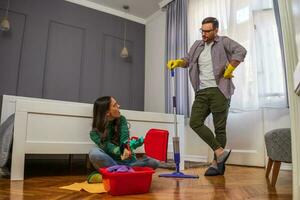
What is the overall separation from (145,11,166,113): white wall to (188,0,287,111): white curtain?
131 cm

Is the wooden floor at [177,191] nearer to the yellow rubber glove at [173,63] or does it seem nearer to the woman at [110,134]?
the woman at [110,134]

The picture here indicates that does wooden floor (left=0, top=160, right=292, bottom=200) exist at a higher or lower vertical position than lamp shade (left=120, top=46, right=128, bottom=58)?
lower

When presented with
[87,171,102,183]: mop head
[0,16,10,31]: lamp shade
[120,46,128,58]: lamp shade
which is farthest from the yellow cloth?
[120,46,128,58]: lamp shade

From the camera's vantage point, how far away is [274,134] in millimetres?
1572

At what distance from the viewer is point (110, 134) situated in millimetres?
1776

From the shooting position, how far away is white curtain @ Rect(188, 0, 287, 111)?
95.2 inches

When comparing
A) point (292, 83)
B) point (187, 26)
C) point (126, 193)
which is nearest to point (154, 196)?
point (126, 193)

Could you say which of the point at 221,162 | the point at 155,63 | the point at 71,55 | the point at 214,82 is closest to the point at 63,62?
the point at 71,55

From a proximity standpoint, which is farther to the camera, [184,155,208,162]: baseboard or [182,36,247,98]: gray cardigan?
[184,155,208,162]: baseboard

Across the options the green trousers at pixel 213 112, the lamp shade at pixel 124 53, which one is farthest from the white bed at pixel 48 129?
the lamp shade at pixel 124 53

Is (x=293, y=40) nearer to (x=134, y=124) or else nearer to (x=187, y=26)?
(x=134, y=124)

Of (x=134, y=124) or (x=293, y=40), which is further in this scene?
(x=134, y=124)

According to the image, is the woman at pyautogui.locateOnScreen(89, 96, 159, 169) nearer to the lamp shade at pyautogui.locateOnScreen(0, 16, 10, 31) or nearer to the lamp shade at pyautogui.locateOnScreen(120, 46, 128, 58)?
the lamp shade at pyautogui.locateOnScreen(0, 16, 10, 31)

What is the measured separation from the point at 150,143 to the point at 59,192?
2.86 feet
